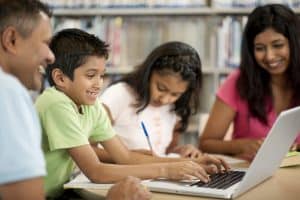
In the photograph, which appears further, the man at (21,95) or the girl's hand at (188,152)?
the girl's hand at (188,152)

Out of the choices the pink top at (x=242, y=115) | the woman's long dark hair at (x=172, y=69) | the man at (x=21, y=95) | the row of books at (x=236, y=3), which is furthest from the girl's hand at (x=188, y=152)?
the row of books at (x=236, y=3)

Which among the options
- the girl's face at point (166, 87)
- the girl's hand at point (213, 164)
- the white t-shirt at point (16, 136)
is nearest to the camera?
the white t-shirt at point (16, 136)

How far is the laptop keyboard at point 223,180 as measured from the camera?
1400mm

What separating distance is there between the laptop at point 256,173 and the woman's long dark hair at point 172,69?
617mm

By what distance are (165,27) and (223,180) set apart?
1.94 metres

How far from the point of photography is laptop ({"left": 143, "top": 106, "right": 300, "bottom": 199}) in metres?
1.31

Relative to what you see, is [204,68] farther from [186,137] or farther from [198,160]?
[198,160]

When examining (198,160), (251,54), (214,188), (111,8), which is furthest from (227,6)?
(214,188)

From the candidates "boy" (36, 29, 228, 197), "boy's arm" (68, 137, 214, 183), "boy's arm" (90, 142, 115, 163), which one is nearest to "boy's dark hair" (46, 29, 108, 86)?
"boy" (36, 29, 228, 197)

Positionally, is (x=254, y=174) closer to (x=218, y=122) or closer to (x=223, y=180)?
(x=223, y=180)

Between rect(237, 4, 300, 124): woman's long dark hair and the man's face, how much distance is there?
1256 mm

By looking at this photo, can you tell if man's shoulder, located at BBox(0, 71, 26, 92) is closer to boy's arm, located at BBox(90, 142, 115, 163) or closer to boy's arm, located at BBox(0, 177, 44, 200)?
boy's arm, located at BBox(0, 177, 44, 200)

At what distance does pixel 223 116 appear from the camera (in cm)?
225

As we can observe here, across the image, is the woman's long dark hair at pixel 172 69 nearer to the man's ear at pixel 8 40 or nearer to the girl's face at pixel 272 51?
the girl's face at pixel 272 51
